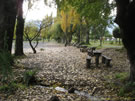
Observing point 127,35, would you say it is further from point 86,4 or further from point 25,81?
point 86,4

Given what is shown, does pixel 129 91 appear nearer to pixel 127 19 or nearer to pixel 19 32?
pixel 127 19

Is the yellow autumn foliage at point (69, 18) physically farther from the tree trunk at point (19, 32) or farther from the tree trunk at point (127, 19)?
the tree trunk at point (127, 19)

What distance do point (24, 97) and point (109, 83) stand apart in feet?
10.2

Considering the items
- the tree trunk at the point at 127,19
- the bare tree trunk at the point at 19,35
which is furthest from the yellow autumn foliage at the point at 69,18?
the tree trunk at the point at 127,19

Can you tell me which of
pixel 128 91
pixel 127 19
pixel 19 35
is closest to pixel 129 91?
pixel 128 91

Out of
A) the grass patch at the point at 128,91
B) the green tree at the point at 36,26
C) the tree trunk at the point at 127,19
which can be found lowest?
the grass patch at the point at 128,91

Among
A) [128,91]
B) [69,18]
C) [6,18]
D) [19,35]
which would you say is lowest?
[128,91]

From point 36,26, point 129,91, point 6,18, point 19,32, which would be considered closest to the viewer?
point 129,91

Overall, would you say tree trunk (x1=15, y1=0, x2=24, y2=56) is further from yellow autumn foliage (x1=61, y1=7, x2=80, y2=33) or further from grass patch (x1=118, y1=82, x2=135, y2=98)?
yellow autumn foliage (x1=61, y1=7, x2=80, y2=33)

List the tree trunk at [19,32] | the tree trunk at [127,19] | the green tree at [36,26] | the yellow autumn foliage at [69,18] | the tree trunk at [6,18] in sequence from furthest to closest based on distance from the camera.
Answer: the yellow autumn foliage at [69,18] → the green tree at [36,26] → the tree trunk at [19,32] → the tree trunk at [6,18] → the tree trunk at [127,19]

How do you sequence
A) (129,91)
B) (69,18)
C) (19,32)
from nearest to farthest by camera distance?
(129,91) < (19,32) < (69,18)

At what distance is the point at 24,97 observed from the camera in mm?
3588

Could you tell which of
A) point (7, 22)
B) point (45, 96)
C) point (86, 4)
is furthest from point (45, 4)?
point (45, 96)

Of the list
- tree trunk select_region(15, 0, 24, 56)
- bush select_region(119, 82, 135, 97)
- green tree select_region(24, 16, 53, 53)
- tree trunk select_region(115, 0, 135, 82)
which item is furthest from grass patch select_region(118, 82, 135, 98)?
green tree select_region(24, 16, 53, 53)
